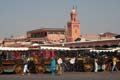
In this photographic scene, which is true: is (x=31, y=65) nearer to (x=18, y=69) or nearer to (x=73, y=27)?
(x=18, y=69)

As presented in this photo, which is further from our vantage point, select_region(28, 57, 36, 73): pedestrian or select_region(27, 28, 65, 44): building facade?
select_region(27, 28, 65, 44): building facade

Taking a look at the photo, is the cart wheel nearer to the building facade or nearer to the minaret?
the minaret

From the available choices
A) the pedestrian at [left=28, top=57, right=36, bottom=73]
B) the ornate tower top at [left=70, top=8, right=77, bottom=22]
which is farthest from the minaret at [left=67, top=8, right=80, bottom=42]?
the pedestrian at [left=28, top=57, right=36, bottom=73]

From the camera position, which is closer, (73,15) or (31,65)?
(31,65)

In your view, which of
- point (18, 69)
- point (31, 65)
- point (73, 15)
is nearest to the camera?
point (31, 65)

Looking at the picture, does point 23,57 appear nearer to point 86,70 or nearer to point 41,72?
point 41,72

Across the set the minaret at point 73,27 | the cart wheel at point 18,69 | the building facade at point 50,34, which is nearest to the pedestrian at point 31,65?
the cart wheel at point 18,69

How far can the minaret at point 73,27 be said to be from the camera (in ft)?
396

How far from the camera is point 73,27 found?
398 ft

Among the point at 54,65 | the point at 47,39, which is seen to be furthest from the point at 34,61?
the point at 47,39

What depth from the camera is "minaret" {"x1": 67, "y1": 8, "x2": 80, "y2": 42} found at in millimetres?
120562

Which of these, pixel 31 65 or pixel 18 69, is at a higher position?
pixel 31 65

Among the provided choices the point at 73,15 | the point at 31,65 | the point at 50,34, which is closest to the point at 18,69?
the point at 31,65

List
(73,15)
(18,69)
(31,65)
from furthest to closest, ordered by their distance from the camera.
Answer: (73,15), (18,69), (31,65)
